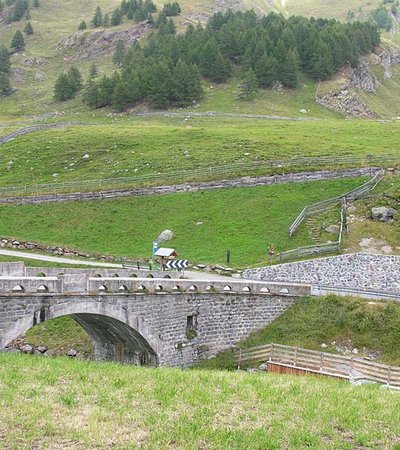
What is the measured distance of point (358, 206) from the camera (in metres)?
47.6

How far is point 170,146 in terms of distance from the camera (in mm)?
72312

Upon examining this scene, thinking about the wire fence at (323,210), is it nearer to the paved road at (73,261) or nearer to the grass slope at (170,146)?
the paved road at (73,261)

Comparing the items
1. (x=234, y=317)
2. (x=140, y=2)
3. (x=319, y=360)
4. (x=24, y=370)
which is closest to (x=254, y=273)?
(x=234, y=317)

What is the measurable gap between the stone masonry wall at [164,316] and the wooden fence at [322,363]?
206 centimetres

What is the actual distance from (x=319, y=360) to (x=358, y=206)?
2206 cm

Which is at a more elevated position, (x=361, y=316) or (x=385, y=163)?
(x=385, y=163)

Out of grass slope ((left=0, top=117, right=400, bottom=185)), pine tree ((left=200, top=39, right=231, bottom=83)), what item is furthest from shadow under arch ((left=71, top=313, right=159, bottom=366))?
pine tree ((left=200, top=39, right=231, bottom=83))

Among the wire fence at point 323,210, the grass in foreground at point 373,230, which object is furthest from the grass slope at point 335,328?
the grass in foreground at point 373,230

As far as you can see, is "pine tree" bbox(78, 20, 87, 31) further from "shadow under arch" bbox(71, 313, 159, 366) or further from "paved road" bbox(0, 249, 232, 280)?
"shadow under arch" bbox(71, 313, 159, 366)

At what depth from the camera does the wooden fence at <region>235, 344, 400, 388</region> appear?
26.1m

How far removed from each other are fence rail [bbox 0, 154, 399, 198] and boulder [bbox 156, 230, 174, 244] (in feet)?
34.9

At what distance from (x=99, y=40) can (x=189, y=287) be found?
143m

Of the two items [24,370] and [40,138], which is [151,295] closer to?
[24,370]

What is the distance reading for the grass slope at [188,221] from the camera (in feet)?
148
